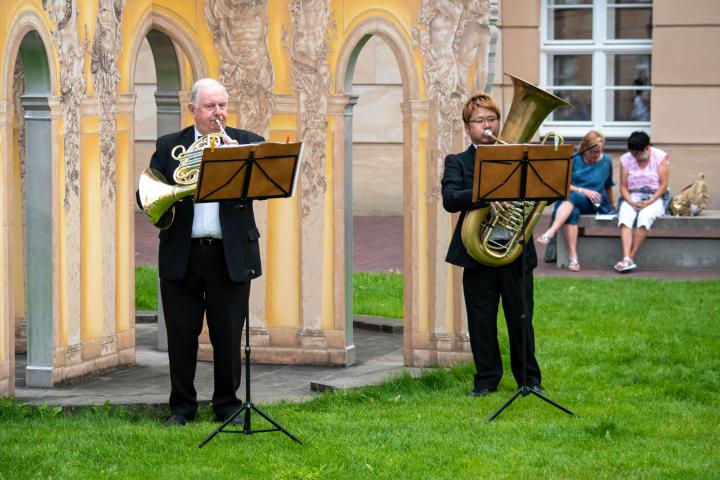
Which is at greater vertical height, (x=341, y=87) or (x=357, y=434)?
(x=341, y=87)

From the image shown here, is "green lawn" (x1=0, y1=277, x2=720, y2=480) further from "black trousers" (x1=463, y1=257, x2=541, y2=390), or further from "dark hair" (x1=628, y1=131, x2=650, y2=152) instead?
"dark hair" (x1=628, y1=131, x2=650, y2=152)

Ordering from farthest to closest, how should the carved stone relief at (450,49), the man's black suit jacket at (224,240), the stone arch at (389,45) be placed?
the stone arch at (389,45) < the carved stone relief at (450,49) < the man's black suit jacket at (224,240)

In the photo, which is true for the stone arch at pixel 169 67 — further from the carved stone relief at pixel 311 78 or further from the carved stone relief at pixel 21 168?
Result: the carved stone relief at pixel 21 168

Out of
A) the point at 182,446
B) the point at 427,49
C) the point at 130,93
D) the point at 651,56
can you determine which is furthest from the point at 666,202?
the point at 182,446

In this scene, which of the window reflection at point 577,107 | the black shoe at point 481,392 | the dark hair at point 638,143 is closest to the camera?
the black shoe at point 481,392

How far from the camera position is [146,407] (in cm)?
933

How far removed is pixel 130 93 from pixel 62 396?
99.0 inches

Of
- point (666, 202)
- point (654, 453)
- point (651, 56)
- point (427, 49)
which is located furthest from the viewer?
point (651, 56)

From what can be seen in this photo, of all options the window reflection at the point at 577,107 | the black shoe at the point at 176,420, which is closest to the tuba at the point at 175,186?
the black shoe at the point at 176,420

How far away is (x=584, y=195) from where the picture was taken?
52.9 feet

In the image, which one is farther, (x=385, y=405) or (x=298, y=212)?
(x=298, y=212)

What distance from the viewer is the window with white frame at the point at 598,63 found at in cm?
2089

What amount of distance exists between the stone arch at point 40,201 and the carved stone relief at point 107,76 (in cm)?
61

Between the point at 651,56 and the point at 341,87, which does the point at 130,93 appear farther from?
the point at 651,56
